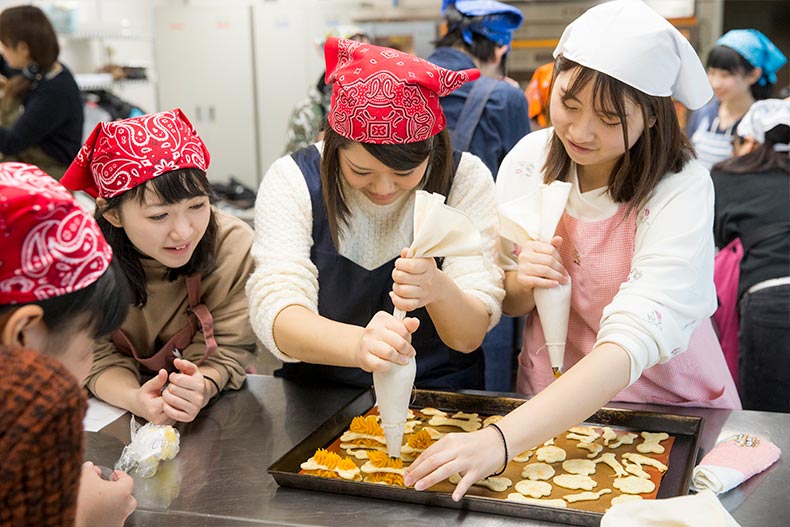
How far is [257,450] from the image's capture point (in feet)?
4.47

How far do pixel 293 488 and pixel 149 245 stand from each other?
0.55 m

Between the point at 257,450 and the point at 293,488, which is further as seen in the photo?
the point at 257,450

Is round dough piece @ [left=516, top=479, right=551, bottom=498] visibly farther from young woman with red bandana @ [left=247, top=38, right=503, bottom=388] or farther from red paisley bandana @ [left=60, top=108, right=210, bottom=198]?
red paisley bandana @ [left=60, top=108, right=210, bottom=198]

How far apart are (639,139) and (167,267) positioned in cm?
91

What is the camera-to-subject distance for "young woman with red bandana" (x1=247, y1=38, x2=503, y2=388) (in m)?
Answer: 1.37

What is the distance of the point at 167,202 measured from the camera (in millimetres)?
1464

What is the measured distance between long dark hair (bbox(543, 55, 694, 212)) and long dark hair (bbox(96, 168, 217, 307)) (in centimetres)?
66

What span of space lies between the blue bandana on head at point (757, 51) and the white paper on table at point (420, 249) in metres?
2.72

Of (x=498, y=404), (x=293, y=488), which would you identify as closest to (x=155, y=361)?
(x=293, y=488)

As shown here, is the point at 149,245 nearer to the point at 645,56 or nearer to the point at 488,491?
the point at 488,491

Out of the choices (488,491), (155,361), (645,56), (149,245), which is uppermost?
(645,56)

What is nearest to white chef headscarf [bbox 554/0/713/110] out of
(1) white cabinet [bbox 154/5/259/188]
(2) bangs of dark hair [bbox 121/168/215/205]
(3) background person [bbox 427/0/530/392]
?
(2) bangs of dark hair [bbox 121/168/215/205]

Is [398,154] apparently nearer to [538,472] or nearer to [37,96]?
[538,472]

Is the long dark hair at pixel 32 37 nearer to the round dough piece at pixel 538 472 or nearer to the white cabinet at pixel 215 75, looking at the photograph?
the white cabinet at pixel 215 75
